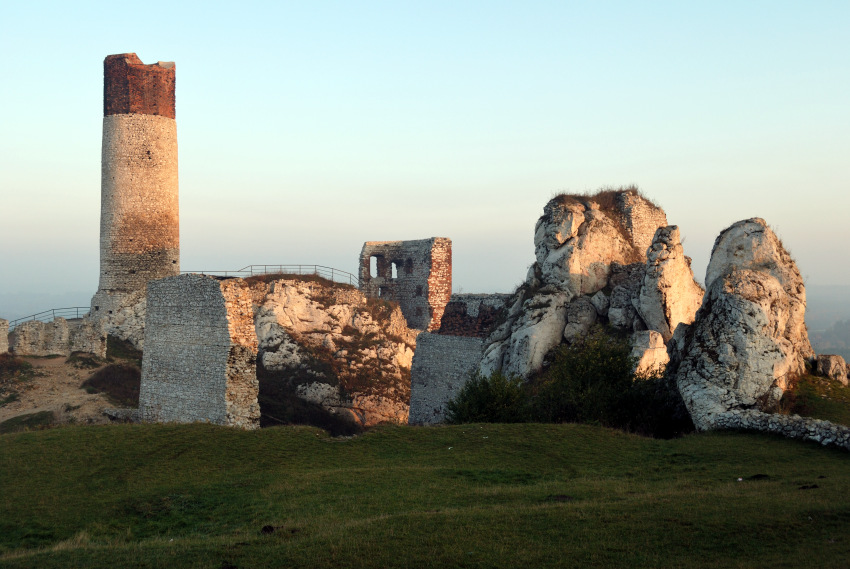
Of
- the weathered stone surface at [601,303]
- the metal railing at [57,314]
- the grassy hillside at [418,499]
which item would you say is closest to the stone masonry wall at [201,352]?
the grassy hillside at [418,499]

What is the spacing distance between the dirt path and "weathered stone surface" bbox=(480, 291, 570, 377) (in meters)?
14.5

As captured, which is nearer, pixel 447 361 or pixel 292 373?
pixel 447 361

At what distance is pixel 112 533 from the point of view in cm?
1301

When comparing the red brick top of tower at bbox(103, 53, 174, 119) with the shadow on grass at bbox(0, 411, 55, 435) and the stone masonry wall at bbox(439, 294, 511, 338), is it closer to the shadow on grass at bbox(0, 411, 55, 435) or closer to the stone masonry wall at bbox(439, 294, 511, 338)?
the shadow on grass at bbox(0, 411, 55, 435)

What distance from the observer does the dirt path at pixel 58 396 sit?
2977 centimetres

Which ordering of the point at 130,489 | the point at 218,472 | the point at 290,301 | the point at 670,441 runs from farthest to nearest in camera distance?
1. the point at 290,301
2. the point at 670,441
3. the point at 218,472
4. the point at 130,489

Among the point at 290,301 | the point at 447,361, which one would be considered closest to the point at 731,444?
the point at 447,361

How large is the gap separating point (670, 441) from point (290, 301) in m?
26.3

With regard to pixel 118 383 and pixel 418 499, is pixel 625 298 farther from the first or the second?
pixel 118 383

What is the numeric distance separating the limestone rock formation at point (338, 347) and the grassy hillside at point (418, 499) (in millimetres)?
17752

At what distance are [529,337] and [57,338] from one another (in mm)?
23493

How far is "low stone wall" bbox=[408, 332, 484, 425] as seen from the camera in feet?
97.2

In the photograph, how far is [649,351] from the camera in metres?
23.3

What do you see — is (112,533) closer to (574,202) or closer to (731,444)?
(731,444)
